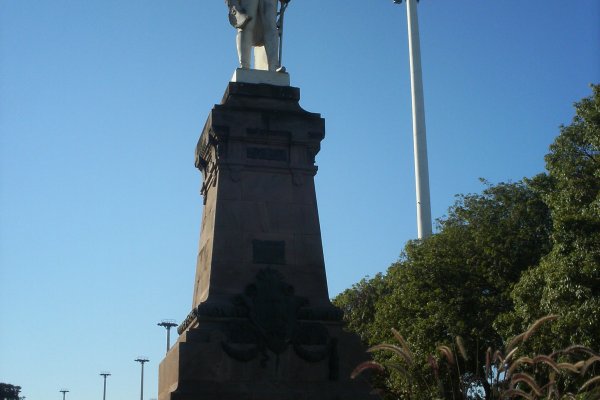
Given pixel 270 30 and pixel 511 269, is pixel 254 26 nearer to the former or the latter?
pixel 270 30

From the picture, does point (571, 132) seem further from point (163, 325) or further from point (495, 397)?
point (163, 325)

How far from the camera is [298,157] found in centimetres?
1789

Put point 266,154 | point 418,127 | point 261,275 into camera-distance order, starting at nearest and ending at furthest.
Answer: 1. point 261,275
2. point 266,154
3. point 418,127

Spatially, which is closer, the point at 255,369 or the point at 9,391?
the point at 255,369

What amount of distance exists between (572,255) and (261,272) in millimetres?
14548

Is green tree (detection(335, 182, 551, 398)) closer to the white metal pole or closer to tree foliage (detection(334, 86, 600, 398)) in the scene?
tree foliage (detection(334, 86, 600, 398))

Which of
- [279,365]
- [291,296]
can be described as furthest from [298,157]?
[279,365]

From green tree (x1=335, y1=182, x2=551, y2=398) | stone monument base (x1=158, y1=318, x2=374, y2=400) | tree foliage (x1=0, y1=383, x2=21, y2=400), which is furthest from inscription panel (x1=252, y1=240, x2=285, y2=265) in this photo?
tree foliage (x1=0, y1=383, x2=21, y2=400)

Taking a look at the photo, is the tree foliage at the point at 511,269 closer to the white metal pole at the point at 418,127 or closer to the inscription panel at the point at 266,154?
the inscription panel at the point at 266,154

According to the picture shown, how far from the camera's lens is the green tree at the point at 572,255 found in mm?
27094

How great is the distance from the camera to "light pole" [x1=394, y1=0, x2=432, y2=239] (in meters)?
60.8

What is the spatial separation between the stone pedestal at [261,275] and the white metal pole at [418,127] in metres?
41.3

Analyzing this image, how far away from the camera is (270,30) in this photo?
764 inches

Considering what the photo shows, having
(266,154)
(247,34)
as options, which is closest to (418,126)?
(247,34)
